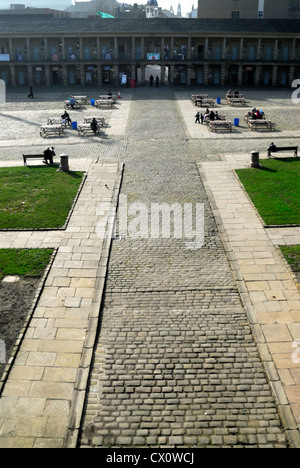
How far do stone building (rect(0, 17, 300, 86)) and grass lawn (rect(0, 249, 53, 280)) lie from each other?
44.5 m

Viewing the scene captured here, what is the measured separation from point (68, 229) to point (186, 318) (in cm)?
701

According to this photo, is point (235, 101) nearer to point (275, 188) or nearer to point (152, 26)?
point (152, 26)

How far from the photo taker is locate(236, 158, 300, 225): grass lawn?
60.6ft

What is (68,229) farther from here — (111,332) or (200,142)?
(200,142)

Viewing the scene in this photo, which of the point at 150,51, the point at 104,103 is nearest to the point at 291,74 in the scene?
the point at 150,51

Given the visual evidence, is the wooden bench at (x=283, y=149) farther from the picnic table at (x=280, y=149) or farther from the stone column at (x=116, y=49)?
the stone column at (x=116, y=49)

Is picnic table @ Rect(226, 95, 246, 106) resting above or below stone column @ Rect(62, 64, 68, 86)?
below

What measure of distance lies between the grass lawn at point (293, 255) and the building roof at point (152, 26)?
4719 centimetres

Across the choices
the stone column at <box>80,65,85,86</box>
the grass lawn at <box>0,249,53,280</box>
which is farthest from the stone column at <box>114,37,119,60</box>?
the grass lawn at <box>0,249,53,280</box>

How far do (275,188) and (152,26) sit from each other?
4437 centimetres

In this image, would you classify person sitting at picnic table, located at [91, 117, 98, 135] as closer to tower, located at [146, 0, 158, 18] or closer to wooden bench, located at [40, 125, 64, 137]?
wooden bench, located at [40, 125, 64, 137]

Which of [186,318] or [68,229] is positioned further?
[68,229]
